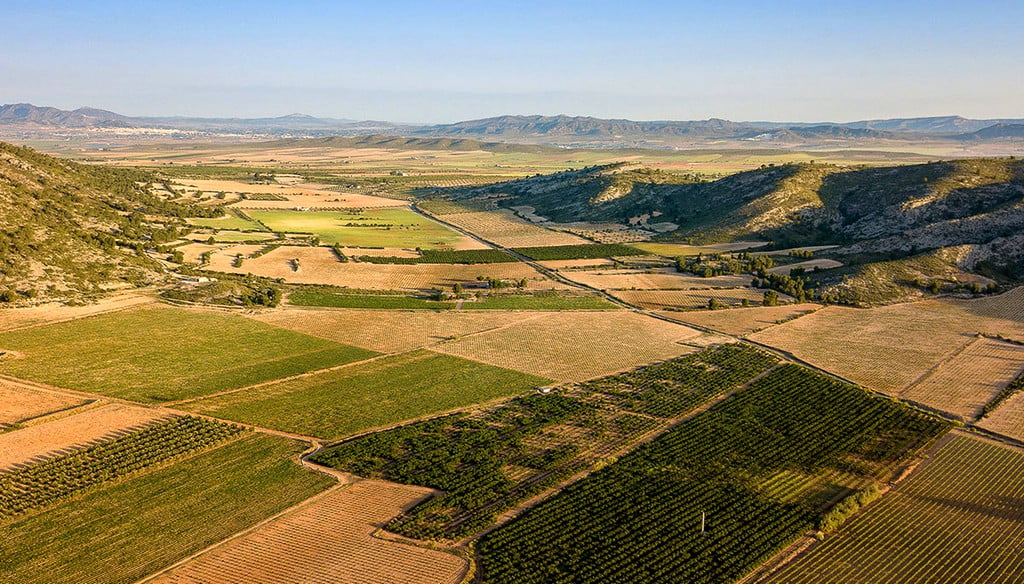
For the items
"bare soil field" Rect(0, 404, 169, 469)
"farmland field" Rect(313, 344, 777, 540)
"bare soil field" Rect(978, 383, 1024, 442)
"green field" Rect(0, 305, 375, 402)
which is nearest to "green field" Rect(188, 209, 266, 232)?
"green field" Rect(0, 305, 375, 402)

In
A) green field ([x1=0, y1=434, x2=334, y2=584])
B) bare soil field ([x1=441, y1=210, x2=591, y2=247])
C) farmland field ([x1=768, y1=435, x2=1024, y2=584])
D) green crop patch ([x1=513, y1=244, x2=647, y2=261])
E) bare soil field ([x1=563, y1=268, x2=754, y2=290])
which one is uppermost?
bare soil field ([x1=441, y1=210, x2=591, y2=247])

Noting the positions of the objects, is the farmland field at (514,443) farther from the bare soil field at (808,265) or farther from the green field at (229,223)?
the green field at (229,223)

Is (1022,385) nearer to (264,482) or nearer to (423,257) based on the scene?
(264,482)

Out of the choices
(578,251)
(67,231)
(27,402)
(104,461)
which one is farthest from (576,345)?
(67,231)

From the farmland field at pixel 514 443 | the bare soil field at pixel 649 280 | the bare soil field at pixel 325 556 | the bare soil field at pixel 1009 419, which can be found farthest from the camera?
the bare soil field at pixel 649 280

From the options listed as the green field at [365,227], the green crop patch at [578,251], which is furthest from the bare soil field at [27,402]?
the green crop patch at [578,251]

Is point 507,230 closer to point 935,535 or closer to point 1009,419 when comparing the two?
point 1009,419

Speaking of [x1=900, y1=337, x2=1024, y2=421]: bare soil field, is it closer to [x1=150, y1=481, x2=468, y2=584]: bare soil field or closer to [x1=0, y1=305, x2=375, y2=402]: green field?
[x1=150, y1=481, x2=468, y2=584]: bare soil field
